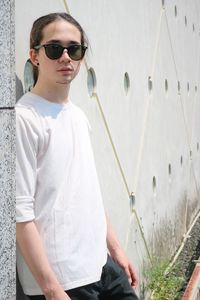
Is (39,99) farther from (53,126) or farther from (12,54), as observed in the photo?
(12,54)

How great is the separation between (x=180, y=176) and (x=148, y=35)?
211 cm

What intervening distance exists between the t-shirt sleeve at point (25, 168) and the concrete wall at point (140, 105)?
1.63 feet

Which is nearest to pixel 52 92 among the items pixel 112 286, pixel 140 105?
pixel 112 286

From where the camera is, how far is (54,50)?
1.68 meters

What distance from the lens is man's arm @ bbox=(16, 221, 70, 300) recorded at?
Answer: 151 cm

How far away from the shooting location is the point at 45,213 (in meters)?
1.61

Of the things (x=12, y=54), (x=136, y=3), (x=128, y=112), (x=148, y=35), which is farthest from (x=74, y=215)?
(x=148, y=35)

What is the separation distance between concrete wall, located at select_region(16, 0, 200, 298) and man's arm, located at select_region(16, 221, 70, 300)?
731 mm

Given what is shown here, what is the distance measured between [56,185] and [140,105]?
7.58ft

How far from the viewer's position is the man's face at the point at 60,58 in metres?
1.68

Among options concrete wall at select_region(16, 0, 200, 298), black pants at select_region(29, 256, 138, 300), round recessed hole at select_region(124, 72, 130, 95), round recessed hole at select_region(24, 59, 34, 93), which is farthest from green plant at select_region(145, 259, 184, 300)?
round recessed hole at select_region(24, 59, 34, 93)

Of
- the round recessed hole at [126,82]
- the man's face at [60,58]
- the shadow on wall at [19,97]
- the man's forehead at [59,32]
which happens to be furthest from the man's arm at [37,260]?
the round recessed hole at [126,82]

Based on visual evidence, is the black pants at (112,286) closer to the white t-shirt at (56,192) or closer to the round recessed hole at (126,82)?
the white t-shirt at (56,192)

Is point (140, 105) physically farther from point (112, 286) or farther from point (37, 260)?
point (37, 260)
